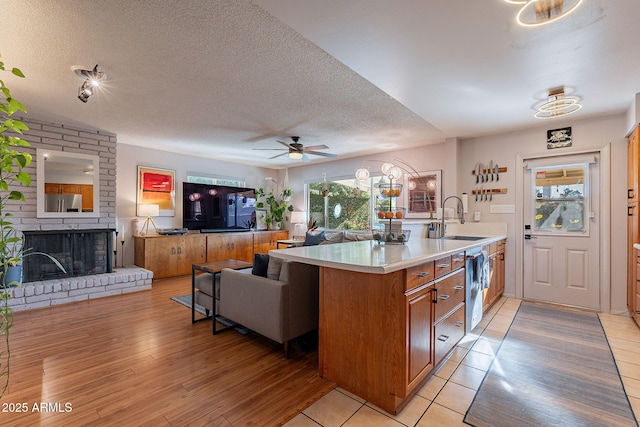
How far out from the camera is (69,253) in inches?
163

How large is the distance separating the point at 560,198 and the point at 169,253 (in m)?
6.18

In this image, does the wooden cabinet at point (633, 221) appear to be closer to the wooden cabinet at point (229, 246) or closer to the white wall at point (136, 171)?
the wooden cabinet at point (229, 246)

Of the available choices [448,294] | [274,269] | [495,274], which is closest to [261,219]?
[274,269]

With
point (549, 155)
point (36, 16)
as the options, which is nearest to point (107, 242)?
point (36, 16)

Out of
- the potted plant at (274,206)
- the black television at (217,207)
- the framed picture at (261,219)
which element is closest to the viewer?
the black television at (217,207)

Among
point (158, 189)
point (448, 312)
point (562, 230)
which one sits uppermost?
point (158, 189)

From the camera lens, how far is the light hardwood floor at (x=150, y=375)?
5.74 ft

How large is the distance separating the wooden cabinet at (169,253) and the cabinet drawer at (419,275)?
15.5 ft

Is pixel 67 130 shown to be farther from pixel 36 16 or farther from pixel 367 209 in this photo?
pixel 367 209

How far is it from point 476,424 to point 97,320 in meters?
3.71

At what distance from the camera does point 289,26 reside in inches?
76.0

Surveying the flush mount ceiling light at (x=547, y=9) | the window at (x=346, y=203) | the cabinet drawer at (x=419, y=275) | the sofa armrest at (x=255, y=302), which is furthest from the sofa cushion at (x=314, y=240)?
the flush mount ceiling light at (x=547, y=9)

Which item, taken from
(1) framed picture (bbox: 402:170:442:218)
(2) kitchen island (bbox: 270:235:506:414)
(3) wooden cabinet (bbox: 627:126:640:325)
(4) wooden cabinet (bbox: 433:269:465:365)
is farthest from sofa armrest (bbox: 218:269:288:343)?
(3) wooden cabinet (bbox: 627:126:640:325)

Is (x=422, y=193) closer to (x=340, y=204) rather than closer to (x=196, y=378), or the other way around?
(x=340, y=204)
